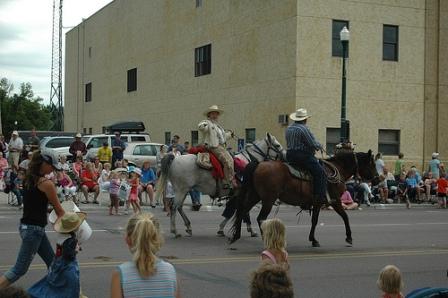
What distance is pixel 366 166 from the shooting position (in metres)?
13.9

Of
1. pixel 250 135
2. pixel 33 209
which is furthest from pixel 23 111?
pixel 33 209

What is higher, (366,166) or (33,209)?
(366,166)

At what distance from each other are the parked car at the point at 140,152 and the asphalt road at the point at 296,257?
462 inches

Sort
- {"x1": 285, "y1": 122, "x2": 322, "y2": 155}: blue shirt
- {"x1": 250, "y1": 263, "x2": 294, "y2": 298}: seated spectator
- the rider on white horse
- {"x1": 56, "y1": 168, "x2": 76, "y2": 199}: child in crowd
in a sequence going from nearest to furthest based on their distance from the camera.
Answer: {"x1": 250, "y1": 263, "x2": 294, "y2": 298}: seated spectator, {"x1": 285, "y1": 122, "x2": 322, "y2": 155}: blue shirt, the rider on white horse, {"x1": 56, "y1": 168, "x2": 76, "y2": 199}: child in crowd

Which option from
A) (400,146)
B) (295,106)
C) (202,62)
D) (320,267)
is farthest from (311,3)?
(320,267)

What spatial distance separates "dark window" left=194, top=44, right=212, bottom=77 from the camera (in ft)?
124

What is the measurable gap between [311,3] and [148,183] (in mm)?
12237

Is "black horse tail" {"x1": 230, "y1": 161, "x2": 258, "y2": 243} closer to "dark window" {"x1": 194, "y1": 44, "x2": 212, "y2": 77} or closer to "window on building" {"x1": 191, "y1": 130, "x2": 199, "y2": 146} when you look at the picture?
"dark window" {"x1": 194, "y1": 44, "x2": 212, "y2": 77}

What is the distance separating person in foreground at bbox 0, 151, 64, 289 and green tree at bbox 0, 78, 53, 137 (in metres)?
88.0

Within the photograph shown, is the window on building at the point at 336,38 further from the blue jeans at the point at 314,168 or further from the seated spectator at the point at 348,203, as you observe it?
the blue jeans at the point at 314,168

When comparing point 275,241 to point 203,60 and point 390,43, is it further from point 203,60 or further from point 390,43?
point 203,60

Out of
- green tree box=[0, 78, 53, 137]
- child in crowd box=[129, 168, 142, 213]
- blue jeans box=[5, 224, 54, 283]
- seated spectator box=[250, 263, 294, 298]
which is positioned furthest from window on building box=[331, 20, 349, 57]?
green tree box=[0, 78, 53, 137]

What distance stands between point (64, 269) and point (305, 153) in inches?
274

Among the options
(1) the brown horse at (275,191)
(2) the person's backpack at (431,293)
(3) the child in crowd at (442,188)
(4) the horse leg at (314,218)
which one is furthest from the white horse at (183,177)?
(3) the child in crowd at (442,188)
